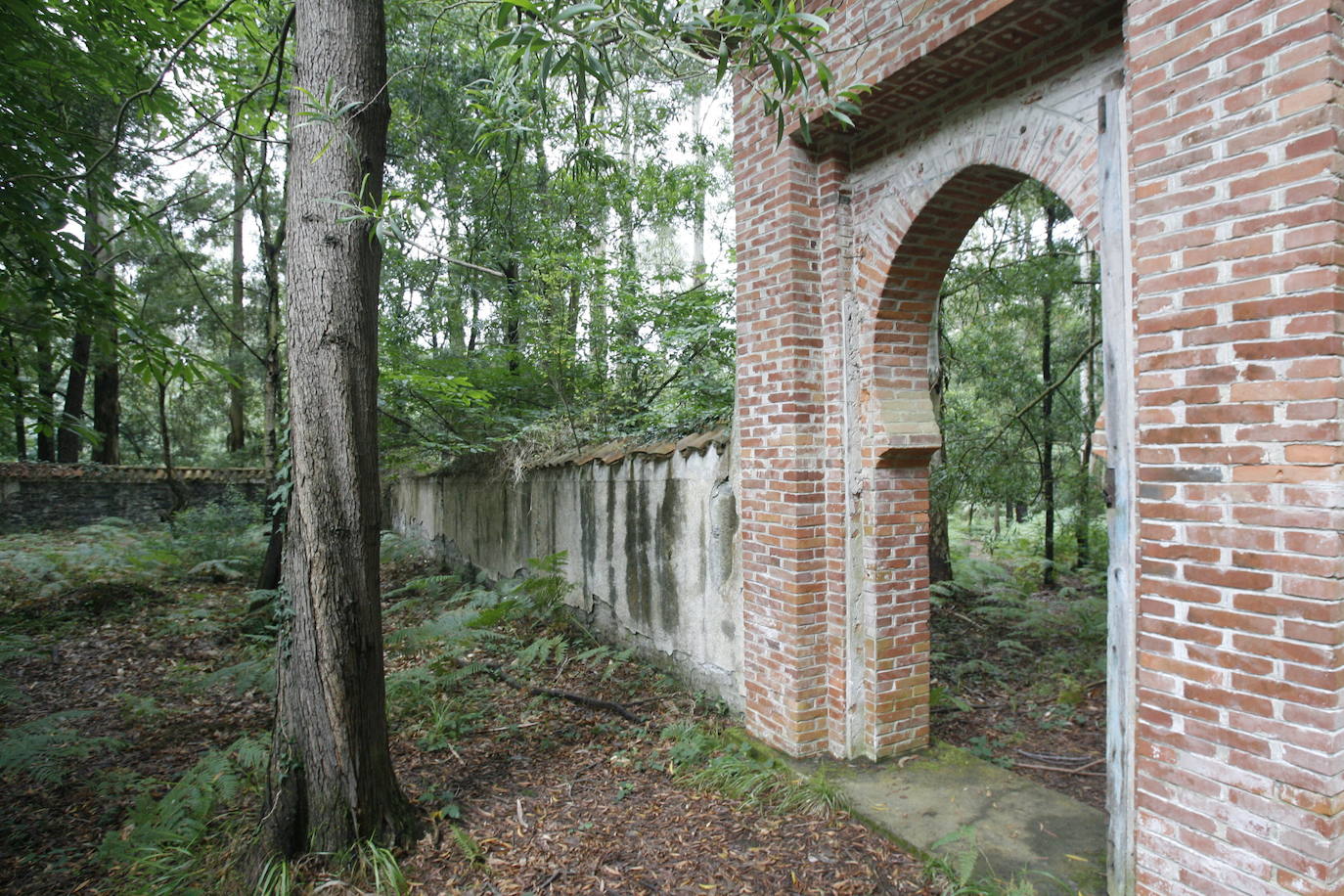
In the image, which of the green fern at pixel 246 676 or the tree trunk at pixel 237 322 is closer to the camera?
the green fern at pixel 246 676

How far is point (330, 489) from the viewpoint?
330 cm

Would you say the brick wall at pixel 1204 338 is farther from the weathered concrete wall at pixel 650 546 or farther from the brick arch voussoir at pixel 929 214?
the weathered concrete wall at pixel 650 546

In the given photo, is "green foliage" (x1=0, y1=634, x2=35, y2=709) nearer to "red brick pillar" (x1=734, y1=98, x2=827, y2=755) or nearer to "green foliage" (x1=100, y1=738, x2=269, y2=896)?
"green foliage" (x1=100, y1=738, x2=269, y2=896)

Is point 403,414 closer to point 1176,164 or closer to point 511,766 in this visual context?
point 511,766

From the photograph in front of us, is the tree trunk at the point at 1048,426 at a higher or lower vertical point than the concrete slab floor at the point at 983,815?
higher

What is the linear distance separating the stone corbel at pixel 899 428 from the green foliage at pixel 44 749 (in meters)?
5.23

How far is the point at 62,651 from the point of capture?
6.92 metres

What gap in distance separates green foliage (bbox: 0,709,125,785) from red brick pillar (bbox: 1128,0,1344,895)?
5.73 m

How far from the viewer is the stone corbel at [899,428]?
4.24 meters

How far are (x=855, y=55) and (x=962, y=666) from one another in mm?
5046

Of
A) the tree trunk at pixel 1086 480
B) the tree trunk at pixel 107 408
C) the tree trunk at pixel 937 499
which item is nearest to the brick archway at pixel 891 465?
the tree trunk at pixel 937 499

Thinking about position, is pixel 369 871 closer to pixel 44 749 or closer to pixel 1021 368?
pixel 44 749

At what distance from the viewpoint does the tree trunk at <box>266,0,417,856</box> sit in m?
3.30

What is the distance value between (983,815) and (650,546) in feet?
10.3
